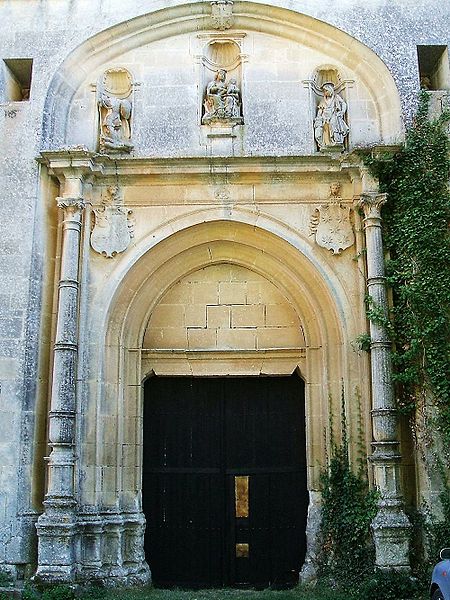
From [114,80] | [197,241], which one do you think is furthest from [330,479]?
[114,80]

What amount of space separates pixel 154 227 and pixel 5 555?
4.33m

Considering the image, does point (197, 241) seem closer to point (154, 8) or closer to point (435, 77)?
point (154, 8)

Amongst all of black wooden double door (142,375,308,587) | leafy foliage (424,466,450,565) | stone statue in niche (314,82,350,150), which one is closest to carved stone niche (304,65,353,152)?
stone statue in niche (314,82,350,150)

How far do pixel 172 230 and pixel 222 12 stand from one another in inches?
126

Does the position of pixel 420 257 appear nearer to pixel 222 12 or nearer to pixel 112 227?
pixel 112 227

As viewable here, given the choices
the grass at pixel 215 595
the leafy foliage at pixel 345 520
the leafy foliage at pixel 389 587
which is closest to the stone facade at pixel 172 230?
the leafy foliage at pixel 345 520

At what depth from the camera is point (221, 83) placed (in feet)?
33.0

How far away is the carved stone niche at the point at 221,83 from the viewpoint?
9.83 meters

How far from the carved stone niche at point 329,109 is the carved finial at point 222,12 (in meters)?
1.41

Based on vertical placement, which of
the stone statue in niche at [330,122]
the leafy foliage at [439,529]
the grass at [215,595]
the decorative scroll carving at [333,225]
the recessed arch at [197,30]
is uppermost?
the recessed arch at [197,30]

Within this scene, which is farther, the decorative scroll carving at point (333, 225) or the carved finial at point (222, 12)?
the carved finial at point (222, 12)

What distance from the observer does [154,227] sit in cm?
952

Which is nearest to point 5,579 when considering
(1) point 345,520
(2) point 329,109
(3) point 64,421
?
(3) point 64,421

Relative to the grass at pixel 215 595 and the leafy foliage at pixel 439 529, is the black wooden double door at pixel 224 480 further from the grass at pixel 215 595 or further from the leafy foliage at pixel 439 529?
the leafy foliage at pixel 439 529
